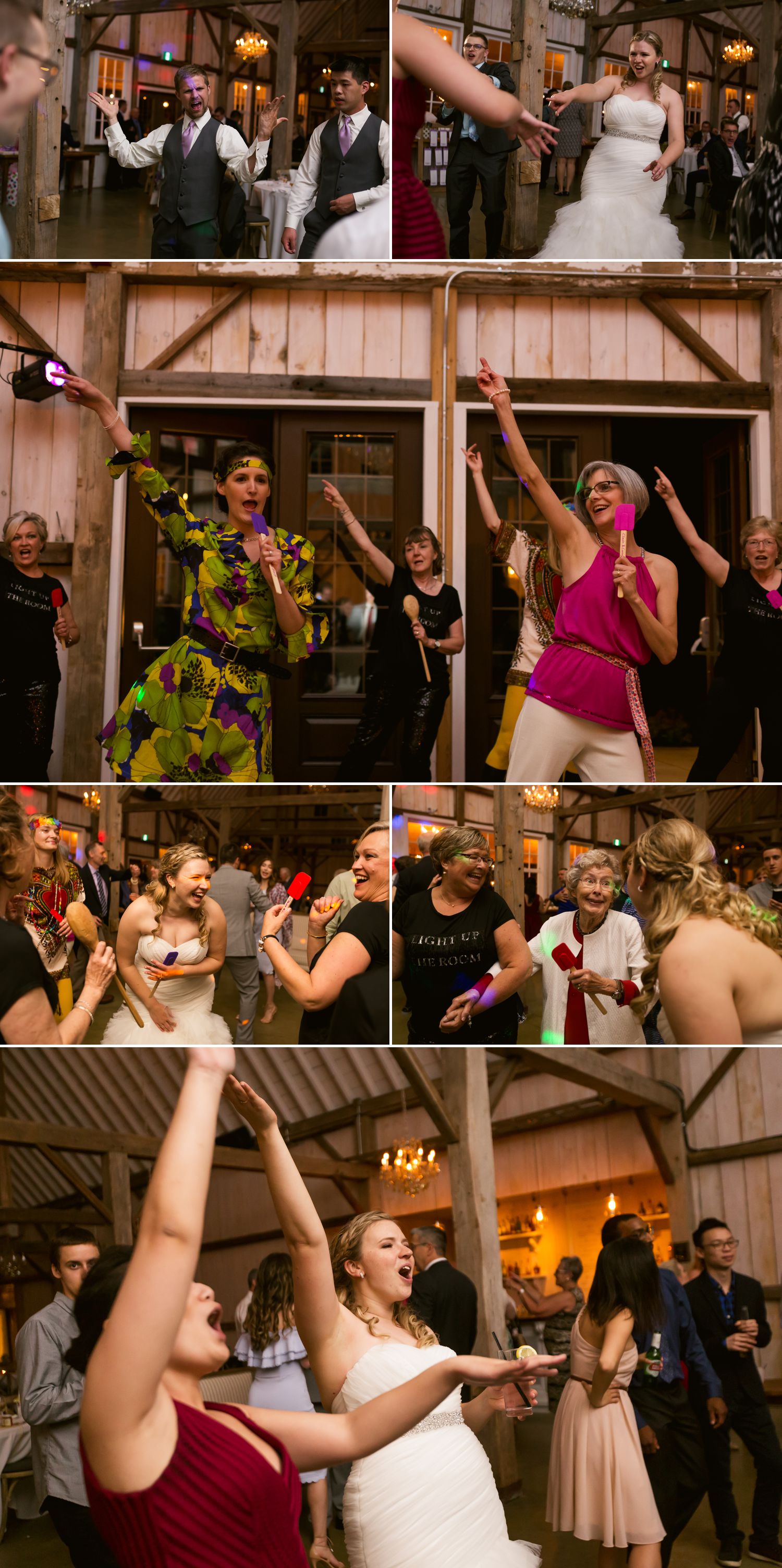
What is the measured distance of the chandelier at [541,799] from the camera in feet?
13.8

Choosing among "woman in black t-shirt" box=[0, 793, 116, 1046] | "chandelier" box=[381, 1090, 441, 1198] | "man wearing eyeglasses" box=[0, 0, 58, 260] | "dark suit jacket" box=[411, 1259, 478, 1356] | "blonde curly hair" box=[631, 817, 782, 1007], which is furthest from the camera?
"chandelier" box=[381, 1090, 441, 1198]

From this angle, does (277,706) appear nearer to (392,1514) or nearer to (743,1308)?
(743,1308)

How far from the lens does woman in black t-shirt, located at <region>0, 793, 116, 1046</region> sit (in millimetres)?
2836

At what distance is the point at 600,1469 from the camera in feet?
12.7

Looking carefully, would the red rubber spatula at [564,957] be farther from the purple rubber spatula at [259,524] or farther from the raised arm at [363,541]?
the raised arm at [363,541]

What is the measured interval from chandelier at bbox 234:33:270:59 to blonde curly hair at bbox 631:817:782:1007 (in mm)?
4018

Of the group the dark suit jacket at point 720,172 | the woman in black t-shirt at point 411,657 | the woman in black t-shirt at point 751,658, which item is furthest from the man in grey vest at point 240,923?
the dark suit jacket at point 720,172

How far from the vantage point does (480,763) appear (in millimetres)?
6496

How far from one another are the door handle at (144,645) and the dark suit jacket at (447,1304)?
3143mm

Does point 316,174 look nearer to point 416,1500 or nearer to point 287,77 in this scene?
point 287,77

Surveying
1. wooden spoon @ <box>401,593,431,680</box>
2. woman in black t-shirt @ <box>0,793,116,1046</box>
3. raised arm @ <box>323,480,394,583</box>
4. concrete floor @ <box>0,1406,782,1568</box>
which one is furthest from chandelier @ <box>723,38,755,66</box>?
concrete floor @ <box>0,1406,782,1568</box>

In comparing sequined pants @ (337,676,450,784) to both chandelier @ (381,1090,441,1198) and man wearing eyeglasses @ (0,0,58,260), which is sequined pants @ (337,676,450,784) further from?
man wearing eyeglasses @ (0,0,58,260)

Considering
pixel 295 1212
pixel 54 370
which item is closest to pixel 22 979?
pixel 295 1212

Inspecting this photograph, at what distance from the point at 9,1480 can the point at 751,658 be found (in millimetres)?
4461
